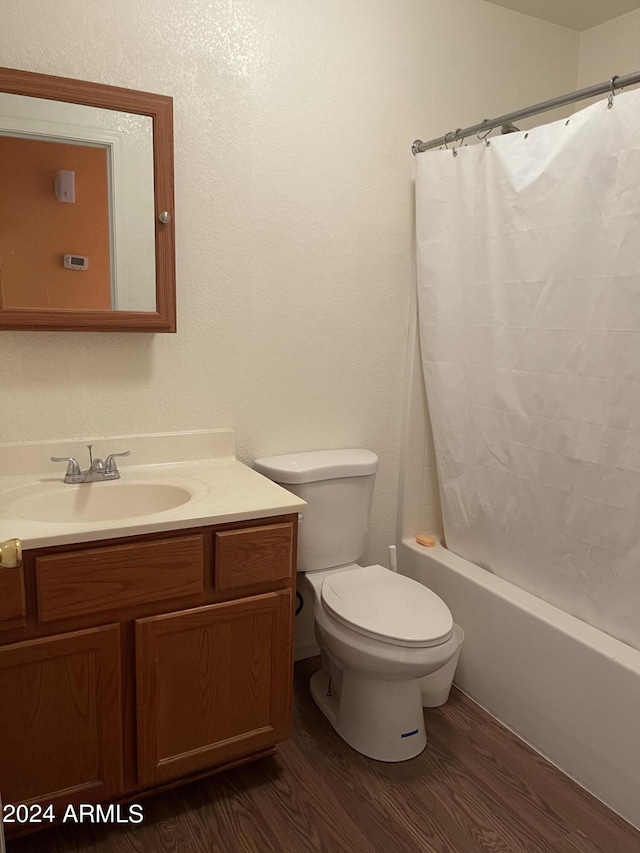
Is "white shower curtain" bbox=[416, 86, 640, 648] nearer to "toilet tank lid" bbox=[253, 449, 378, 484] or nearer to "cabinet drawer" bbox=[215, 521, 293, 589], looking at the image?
"toilet tank lid" bbox=[253, 449, 378, 484]

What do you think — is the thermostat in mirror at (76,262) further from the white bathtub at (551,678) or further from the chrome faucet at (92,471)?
the white bathtub at (551,678)

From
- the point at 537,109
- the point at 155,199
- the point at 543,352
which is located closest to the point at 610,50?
the point at 537,109

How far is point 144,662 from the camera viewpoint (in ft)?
5.13

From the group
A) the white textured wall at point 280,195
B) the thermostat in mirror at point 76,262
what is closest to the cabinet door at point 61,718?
the white textured wall at point 280,195

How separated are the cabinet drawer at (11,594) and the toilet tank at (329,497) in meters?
0.87

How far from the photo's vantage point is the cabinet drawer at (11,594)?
1.37m

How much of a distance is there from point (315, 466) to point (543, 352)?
2.60 ft

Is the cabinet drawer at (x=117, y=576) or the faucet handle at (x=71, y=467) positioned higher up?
the faucet handle at (x=71, y=467)

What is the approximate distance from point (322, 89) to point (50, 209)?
3.20 feet

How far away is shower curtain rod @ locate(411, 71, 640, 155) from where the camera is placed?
1.66 meters

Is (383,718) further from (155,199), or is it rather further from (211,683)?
(155,199)

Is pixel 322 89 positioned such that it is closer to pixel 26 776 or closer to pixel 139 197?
pixel 139 197

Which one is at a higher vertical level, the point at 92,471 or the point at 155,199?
the point at 155,199

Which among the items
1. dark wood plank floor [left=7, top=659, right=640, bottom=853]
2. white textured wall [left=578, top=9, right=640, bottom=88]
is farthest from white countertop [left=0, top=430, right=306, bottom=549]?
white textured wall [left=578, top=9, right=640, bottom=88]
